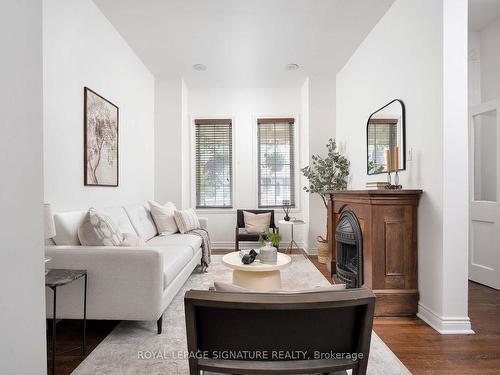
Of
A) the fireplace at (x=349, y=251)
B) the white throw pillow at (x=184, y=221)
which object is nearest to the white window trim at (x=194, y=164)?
the white throw pillow at (x=184, y=221)

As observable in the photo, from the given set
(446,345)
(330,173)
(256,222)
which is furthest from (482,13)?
(256,222)

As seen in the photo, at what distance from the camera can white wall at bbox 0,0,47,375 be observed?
2.61 ft

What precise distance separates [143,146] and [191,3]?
219 centimetres

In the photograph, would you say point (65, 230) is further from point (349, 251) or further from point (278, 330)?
point (349, 251)

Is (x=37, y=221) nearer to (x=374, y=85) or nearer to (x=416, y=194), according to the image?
(x=416, y=194)

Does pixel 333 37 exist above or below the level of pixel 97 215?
above

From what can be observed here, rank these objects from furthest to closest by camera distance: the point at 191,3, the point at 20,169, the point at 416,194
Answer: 1. the point at 191,3
2. the point at 416,194
3. the point at 20,169

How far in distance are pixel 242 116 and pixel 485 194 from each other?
154 inches

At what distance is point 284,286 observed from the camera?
3377 mm

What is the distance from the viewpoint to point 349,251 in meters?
3.21

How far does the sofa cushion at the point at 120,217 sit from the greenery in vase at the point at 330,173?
8.95 ft

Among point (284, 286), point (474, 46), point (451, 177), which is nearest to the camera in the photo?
point (451, 177)

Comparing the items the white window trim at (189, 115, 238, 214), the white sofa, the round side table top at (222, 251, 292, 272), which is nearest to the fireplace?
the round side table top at (222, 251, 292, 272)

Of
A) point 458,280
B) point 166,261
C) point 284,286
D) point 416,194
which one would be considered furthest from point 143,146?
point 458,280
